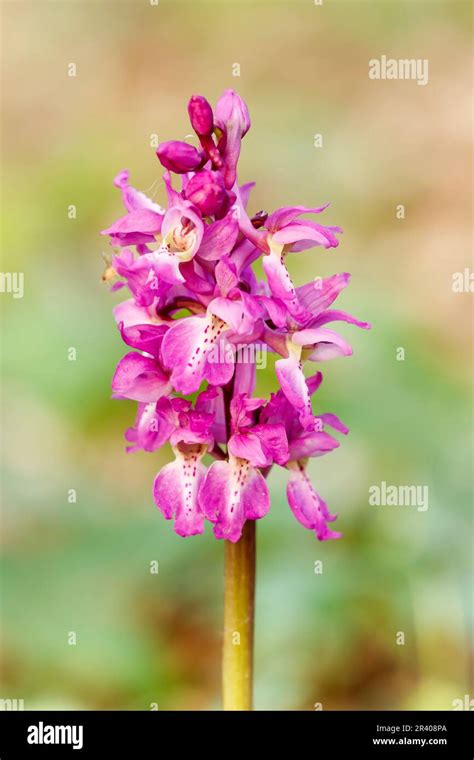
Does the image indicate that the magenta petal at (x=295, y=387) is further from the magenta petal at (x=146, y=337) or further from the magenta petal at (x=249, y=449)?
the magenta petal at (x=146, y=337)

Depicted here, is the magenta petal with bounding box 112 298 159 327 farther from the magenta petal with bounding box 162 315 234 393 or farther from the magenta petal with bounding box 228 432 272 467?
the magenta petal with bounding box 228 432 272 467

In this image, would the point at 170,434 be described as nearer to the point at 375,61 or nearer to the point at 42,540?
the point at 42,540

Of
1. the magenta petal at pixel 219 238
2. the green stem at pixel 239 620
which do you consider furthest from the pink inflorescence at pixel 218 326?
the green stem at pixel 239 620

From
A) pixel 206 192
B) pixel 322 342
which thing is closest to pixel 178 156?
pixel 206 192

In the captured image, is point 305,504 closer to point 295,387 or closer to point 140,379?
point 295,387

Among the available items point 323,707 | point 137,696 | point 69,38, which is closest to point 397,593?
point 323,707

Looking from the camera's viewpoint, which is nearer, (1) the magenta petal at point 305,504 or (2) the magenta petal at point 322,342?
(2) the magenta petal at point 322,342
